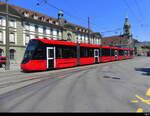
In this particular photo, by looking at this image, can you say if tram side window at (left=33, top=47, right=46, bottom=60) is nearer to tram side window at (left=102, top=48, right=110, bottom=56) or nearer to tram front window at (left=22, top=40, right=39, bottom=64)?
tram front window at (left=22, top=40, right=39, bottom=64)

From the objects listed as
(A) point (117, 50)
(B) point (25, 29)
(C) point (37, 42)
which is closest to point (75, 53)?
(C) point (37, 42)

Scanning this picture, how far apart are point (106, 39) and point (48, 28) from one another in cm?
7767

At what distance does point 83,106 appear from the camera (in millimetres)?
4043

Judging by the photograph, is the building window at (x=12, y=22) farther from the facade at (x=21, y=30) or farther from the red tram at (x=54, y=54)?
the red tram at (x=54, y=54)

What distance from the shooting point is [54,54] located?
1302cm

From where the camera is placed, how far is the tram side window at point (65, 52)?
1354cm

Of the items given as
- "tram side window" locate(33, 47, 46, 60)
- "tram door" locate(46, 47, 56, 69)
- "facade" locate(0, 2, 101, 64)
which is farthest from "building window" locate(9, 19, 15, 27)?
"tram side window" locate(33, 47, 46, 60)

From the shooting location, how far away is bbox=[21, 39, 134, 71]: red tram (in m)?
11.6

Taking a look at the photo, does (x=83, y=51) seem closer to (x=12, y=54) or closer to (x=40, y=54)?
(x=40, y=54)

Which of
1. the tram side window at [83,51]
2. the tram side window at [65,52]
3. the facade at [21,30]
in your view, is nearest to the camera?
the tram side window at [65,52]

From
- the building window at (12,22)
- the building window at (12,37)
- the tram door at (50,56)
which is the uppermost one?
the building window at (12,22)

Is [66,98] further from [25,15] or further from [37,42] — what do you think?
[25,15]

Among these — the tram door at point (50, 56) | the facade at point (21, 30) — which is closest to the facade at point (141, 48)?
the facade at point (21, 30)

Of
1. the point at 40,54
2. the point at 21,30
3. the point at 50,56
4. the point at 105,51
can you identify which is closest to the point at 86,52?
the point at 105,51
